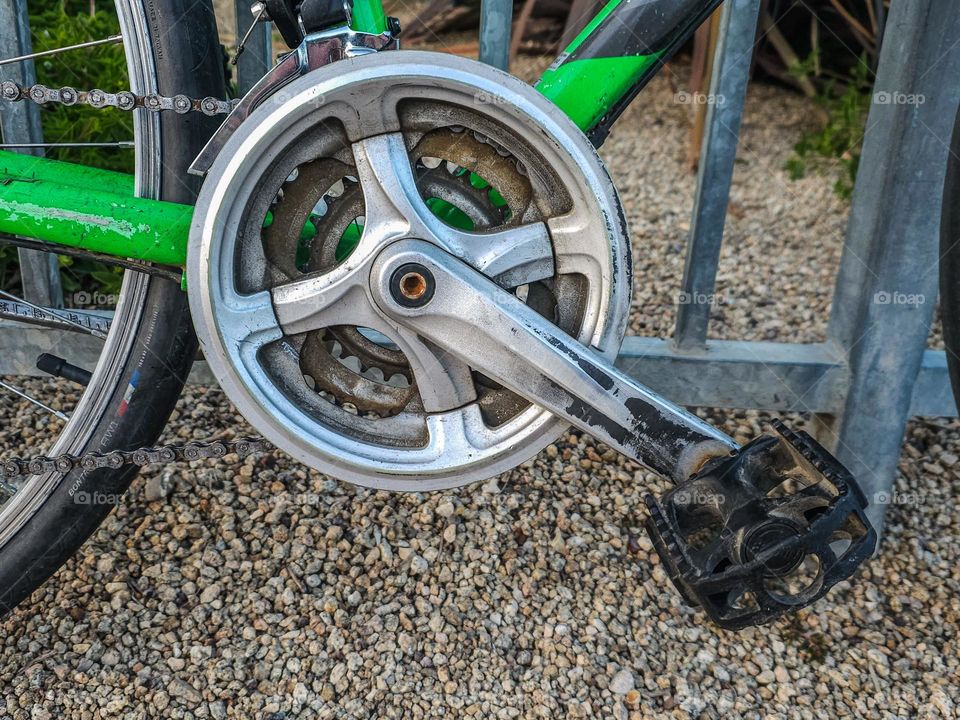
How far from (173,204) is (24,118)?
76 cm

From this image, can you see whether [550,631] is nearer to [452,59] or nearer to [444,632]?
[444,632]

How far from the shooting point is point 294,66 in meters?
1.33

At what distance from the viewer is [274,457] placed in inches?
84.7

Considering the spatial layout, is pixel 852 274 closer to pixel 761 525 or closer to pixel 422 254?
pixel 761 525

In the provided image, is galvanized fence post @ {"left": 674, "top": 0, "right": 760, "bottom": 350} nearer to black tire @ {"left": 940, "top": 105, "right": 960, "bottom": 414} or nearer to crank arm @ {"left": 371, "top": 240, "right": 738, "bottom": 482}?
black tire @ {"left": 940, "top": 105, "right": 960, "bottom": 414}

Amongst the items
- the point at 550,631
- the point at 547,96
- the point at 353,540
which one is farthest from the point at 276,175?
the point at 550,631

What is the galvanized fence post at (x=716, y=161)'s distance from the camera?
1.74 metres
